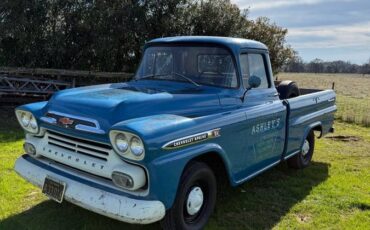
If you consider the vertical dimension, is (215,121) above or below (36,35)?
below

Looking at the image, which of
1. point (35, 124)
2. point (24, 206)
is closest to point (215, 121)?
point (35, 124)

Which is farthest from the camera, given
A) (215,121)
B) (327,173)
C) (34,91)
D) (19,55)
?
(19,55)

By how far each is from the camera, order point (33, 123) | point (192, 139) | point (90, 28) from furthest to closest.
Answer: point (90, 28), point (33, 123), point (192, 139)

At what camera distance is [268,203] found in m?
4.90

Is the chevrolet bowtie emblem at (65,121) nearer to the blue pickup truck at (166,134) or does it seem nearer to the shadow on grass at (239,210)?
the blue pickup truck at (166,134)

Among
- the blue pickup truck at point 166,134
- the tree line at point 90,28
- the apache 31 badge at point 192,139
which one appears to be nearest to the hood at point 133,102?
the blue pickup truck at point 166,134

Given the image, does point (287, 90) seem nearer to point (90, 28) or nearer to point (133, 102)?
point (133, 102)

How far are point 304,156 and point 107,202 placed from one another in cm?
430

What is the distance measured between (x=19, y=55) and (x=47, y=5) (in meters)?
1.70

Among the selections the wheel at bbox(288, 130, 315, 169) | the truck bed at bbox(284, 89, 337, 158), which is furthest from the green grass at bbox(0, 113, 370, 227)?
the truck bed at bbox(284, 89, 337, 158)

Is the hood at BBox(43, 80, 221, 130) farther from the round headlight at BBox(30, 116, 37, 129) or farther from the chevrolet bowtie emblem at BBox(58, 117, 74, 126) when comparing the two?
the round headlight at BBox(30, 116, 37, 129)

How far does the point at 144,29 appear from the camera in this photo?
11.5 meters

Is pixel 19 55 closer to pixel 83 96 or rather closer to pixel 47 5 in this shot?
pixel 47 5

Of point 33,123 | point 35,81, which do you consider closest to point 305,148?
point 33,123
